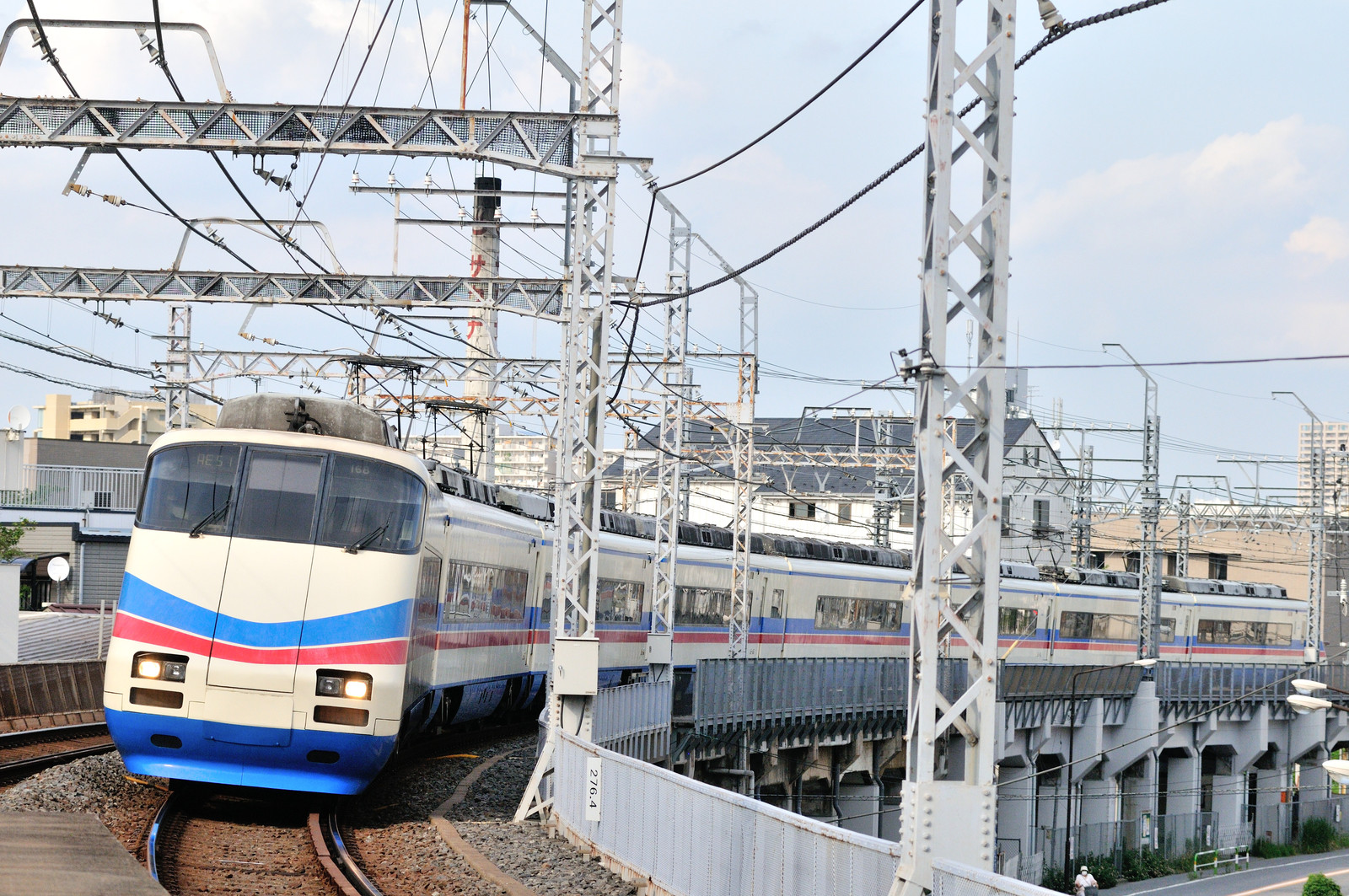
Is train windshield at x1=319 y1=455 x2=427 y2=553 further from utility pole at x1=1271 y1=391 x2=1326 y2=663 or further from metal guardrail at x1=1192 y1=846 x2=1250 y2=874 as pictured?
metal guardrail at x1=1192 y1=846 x2=1250 y2=874

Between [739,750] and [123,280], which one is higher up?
[123,280]

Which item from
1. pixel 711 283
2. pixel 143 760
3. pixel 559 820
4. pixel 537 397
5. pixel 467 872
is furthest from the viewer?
pixel 537 397

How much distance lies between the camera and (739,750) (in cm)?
3189

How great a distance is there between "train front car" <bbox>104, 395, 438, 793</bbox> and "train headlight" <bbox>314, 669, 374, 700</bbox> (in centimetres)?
1

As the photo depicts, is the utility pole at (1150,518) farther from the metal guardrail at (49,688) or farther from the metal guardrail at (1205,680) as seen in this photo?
the metal guardrail at (49,688)

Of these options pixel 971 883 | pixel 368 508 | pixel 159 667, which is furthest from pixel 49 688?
pixel 971 883

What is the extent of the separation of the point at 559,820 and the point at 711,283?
747cm

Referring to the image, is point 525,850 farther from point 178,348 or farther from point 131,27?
point 178,348

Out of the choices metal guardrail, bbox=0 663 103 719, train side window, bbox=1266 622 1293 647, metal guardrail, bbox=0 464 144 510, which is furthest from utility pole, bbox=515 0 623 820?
train side window, bbox=1266 622 1293 647

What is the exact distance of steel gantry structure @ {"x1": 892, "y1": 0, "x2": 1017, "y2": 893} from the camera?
9.22m

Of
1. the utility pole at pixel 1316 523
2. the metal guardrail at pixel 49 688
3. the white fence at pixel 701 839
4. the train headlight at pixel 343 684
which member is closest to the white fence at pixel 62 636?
the metal guardrail at pixel 49 688

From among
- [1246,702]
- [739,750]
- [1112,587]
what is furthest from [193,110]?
[1246,702]

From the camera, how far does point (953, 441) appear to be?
9.53 meters

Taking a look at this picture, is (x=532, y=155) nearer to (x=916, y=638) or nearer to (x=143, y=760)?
(x=143, y=760)
